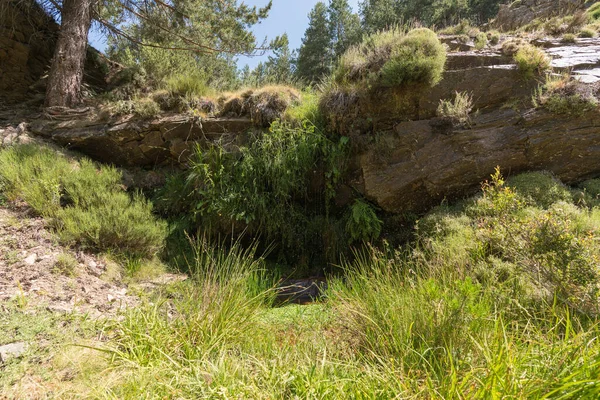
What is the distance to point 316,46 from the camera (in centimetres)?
2198

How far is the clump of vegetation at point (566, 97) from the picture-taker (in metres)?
4.97

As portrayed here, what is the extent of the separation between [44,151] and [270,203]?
174 inches

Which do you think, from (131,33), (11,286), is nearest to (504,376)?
(11,286)

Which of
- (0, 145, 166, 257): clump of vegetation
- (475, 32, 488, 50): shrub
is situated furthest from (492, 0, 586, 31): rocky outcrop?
(0, 145, 166, 257): clump of vegetation

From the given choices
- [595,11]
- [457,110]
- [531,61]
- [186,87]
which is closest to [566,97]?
[531,61]

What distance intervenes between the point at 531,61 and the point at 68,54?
986cm

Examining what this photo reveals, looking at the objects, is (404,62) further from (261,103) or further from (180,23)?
(180,23)

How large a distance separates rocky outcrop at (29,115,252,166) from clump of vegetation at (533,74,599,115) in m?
5.71

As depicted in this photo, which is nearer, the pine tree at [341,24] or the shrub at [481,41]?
the shrub at [481,41]

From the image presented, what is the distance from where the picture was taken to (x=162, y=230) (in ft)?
16.9

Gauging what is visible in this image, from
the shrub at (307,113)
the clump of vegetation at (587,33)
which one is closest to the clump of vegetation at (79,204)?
the shrub at (307,113)

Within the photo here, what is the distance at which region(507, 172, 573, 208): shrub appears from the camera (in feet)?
14.6

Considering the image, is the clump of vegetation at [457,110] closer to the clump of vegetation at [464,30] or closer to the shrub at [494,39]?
the shrub at [494,39]

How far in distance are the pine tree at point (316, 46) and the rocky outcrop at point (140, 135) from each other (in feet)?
55.8
